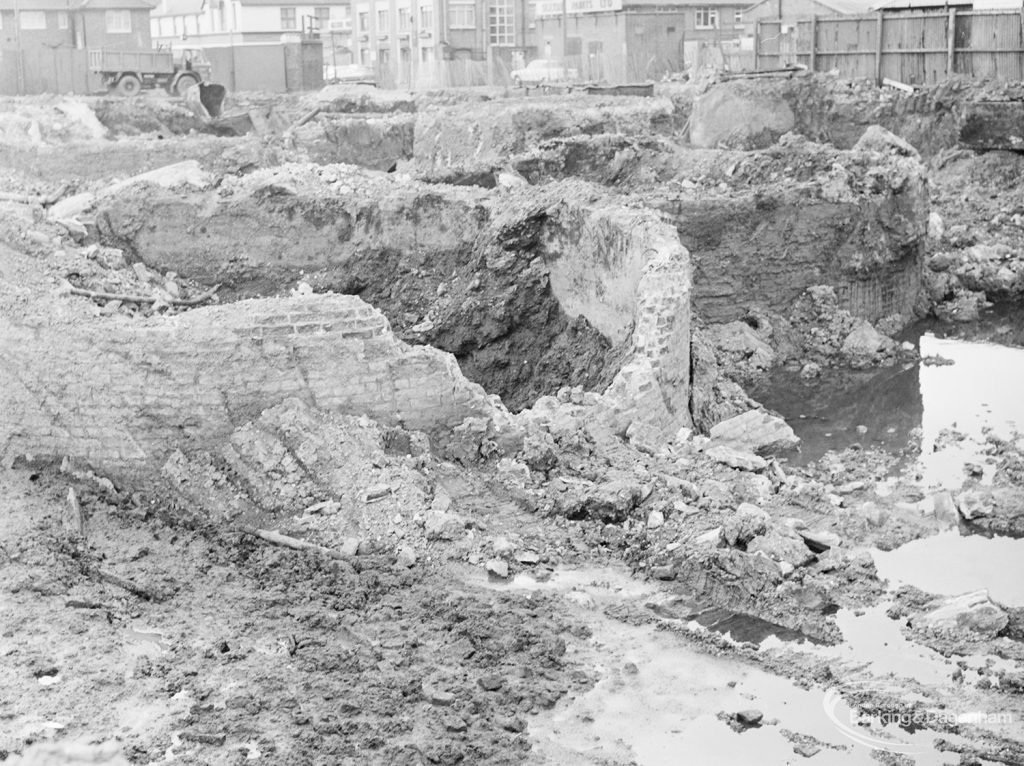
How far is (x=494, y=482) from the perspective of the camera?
34.1ft

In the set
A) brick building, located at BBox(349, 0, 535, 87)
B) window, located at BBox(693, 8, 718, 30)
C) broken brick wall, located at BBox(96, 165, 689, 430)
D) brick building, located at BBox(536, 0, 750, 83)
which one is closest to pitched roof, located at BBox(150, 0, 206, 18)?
brick building, located at BBox(349, 0, 535, 87)

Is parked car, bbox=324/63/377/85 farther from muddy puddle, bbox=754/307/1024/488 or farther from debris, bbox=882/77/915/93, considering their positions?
muddy puddle, bbox=754/307/1024/488

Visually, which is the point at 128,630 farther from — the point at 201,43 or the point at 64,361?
the point at 201,43

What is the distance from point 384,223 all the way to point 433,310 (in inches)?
56.6

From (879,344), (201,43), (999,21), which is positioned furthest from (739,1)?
(879,344)

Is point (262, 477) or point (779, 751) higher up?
point (262, 477)

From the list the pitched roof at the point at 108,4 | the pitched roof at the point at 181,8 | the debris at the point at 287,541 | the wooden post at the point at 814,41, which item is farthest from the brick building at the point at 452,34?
the debris at the point at 287,541

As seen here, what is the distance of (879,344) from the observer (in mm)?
16953

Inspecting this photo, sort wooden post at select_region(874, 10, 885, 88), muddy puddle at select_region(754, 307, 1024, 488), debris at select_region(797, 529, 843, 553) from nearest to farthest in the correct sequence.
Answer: debris at select_region(797, 529, 843, 553)
muddy puddle at select_region(754, 307, 1024, 488)
wooden post at select_region(874, 10, 885, 88)

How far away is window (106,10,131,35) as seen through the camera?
41781 mm

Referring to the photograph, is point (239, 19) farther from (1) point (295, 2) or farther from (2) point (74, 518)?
(2) point (74, 518)

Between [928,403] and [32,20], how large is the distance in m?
33.5

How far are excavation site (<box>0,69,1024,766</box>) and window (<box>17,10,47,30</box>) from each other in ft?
83.4

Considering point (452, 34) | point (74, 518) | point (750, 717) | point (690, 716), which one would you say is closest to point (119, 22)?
point (452, 34)
